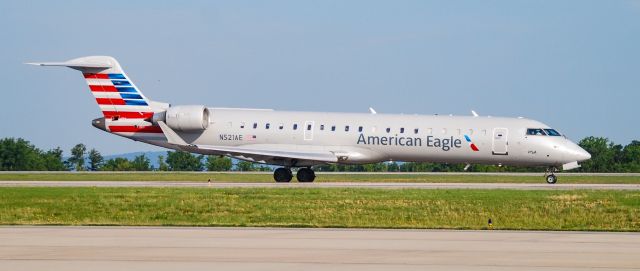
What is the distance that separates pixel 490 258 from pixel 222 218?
37.6 ft

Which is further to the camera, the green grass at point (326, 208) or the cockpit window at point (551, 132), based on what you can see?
the cockpit window at point (551, 132)

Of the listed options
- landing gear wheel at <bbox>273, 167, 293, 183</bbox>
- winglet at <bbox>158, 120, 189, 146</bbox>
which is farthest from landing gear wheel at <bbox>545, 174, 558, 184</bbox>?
winglet at <bbox>158, 120, 189, 146</bbox>

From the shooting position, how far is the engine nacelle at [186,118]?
48188 millimetres

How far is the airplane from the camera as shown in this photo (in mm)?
46688

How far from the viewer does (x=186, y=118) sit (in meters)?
48.2

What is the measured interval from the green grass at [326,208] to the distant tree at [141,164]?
3838 centimetres

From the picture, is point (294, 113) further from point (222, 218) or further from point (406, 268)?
point (406, 268)

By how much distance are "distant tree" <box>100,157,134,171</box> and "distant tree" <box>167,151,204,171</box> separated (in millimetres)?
3280

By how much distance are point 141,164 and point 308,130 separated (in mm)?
32435

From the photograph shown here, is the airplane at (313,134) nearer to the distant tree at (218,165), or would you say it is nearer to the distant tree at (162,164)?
the distant tree at (162,164)

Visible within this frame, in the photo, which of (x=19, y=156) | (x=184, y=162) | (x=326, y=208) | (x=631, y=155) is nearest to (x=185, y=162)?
(x=184, y=162)

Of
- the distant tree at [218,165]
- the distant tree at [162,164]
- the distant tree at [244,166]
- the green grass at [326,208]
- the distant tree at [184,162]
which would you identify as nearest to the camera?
the green grass at [326,208]

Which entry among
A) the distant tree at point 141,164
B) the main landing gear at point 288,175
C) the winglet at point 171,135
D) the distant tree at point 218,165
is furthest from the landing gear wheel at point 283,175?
the distant tree at point 218,165

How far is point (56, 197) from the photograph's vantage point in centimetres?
3431
